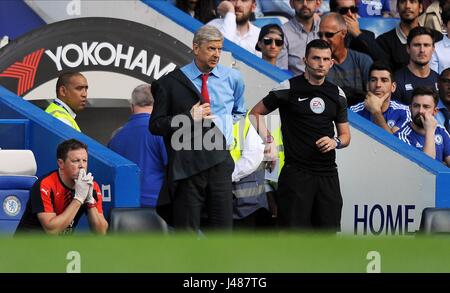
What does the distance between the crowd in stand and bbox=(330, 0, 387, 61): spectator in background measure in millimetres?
12

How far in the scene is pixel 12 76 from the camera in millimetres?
9969

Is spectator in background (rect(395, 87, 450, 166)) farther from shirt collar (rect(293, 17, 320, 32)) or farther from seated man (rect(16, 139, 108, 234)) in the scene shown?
seated man (rect(16, 139, 108, 234))

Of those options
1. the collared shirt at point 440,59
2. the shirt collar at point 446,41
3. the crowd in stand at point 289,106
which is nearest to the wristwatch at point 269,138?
the crowd in stand at point 289,106

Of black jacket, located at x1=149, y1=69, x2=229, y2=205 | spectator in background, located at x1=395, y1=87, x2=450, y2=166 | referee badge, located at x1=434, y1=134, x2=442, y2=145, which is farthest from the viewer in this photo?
referee badge, located at x1=434, y1=134, x2=442, y2=145

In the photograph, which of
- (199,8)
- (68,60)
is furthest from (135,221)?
(199,8)

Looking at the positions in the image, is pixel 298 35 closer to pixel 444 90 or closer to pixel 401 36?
pixel 401 36

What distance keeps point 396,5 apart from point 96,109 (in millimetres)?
3332

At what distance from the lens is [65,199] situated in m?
7.75

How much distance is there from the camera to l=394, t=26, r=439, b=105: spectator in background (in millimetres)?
10406

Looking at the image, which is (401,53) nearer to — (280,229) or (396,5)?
(396,5)

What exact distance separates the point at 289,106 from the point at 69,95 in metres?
1.74

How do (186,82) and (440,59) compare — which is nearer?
(186,82)

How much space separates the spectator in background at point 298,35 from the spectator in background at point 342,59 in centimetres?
40

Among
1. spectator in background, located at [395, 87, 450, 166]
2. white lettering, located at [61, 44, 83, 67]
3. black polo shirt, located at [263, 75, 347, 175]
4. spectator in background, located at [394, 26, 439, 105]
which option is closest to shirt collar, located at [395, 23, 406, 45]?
spectator in background, located at [394, 26, 439, 105]
